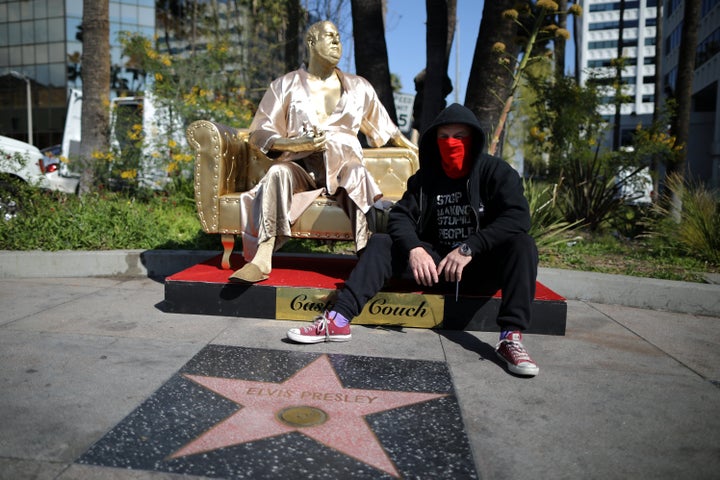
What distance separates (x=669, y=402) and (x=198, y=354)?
7.61ft

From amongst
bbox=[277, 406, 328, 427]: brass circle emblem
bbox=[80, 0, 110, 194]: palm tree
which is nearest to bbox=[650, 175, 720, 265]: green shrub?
bbox=[277, 406, 328, 427]: brass circle emblem

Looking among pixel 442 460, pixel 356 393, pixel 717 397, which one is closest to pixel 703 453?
pixel 717 397

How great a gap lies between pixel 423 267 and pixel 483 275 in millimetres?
536

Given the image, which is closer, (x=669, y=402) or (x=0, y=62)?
(x=669, y=402)

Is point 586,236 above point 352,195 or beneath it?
beneath

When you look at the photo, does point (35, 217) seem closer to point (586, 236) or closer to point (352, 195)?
point (352, 195)

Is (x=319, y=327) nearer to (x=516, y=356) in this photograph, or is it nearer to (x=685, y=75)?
(x=516, y=356)

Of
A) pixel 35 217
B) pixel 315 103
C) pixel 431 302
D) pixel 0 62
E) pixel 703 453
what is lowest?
pixel 703 453

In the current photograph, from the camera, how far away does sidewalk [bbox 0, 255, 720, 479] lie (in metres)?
1.91

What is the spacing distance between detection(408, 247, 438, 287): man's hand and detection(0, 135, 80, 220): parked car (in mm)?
4716

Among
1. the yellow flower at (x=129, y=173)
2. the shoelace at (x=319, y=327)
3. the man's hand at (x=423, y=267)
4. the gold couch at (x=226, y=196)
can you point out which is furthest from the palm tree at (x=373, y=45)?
the shoelace at (x=319, y=327)

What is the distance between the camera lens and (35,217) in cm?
555

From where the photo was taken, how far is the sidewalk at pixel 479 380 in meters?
1.91

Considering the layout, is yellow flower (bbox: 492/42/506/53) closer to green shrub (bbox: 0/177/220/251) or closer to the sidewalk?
the sidewalk
